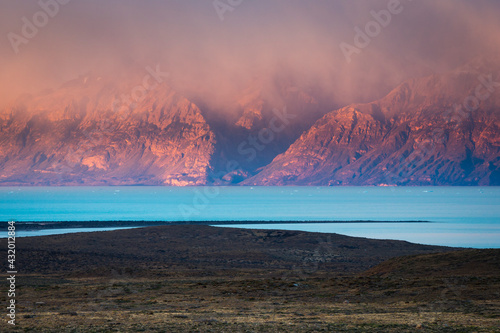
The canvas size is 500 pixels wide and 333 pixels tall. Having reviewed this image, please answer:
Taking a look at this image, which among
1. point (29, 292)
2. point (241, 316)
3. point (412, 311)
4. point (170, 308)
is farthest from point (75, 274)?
point (412, 311)

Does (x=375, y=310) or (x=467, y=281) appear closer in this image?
(x=375, y=310)

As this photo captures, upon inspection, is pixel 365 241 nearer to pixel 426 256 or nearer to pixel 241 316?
pixel 426 256

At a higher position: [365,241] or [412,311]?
[365,241]

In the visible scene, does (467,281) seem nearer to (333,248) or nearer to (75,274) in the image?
(75,274)

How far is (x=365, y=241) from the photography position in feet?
228

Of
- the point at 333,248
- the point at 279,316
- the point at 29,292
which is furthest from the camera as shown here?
the point at 333,248

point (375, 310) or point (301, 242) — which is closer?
point (375, 310)

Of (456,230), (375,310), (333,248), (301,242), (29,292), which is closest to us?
(375,310)

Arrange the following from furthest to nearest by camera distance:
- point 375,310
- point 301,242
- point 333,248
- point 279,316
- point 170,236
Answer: point 170,236
point 301,242
point 333,248
point 375,310
point 279,316

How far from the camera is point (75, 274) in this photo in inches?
1517

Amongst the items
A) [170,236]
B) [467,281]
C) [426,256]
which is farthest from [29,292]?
[170,236]

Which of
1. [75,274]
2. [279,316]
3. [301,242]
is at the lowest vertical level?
[279,316]

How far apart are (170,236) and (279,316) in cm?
5332

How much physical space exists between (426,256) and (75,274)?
22.8 m
